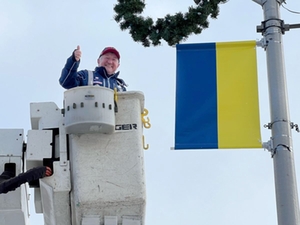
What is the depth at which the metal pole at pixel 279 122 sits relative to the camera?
7199 millimetres

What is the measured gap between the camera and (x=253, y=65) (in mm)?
8422

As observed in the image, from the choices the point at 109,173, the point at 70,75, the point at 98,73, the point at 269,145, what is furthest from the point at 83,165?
the point at 269,145

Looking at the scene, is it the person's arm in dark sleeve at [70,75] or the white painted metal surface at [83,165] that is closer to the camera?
the white painted metal surface at [83,165]

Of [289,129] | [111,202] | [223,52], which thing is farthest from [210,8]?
[111,202]

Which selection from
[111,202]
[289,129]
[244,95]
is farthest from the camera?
[244,95]

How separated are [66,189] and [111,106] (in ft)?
2.68

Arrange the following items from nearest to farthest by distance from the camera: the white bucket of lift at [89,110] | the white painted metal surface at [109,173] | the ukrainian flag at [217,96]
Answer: the white painted metal surface at [109,173] < the white bucket of lift at [89,110] < the ukrainian flag at [217,96]

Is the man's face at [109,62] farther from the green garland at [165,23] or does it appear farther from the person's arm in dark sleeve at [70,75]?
the person's arm in dark sleeve at [70,75]

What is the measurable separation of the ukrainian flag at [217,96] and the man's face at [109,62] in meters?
0.64

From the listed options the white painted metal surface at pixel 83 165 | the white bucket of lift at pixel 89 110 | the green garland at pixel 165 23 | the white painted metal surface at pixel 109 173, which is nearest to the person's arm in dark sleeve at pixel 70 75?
the white painted metal surface at pixel 83 165

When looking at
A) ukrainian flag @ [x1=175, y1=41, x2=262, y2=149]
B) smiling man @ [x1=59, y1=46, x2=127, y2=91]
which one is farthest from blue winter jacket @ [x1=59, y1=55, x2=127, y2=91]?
ukrainian flag @ [x1=175, y1=41, x2=262, y2=149]

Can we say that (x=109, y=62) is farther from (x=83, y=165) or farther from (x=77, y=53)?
(x=83, y=165)

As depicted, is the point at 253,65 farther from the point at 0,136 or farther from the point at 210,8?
the point at 0,136

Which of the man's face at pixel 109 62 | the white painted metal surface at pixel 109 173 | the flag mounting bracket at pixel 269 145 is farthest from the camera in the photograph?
the man's face at pixel 109 62
